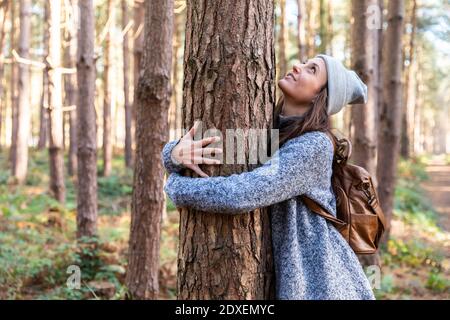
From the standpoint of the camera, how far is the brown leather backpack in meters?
2.67

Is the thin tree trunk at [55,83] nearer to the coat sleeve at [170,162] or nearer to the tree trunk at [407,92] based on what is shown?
the coat sleeve at [170,162]

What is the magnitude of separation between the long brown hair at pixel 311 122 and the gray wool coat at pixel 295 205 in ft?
Result: 0.17

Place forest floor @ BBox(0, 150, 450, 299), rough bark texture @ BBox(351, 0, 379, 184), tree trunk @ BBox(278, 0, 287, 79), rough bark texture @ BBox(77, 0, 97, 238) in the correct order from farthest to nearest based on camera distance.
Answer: tree trunk @ BBox(278, 0, 287, 79) < rough bark texture @ BBox(77, 0, 97, 238) < rough bark texture @ BBox(351, 0, 379, 184) < forest floor @ BBox(0, 150, 450, 299)

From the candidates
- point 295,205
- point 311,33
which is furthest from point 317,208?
point 311,33

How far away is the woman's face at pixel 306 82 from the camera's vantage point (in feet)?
8.87

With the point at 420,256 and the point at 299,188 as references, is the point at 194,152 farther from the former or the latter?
the point at 420,256

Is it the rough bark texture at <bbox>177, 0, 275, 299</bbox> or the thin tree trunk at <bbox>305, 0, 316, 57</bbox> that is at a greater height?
Answer: the thin tree trunk at <bbox>305, 0, 316, 57</bbox>

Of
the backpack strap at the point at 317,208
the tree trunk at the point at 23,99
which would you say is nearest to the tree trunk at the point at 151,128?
the backpack strap at the point at 317,208

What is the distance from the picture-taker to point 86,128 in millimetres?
8180

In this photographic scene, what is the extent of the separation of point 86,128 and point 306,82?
610cm

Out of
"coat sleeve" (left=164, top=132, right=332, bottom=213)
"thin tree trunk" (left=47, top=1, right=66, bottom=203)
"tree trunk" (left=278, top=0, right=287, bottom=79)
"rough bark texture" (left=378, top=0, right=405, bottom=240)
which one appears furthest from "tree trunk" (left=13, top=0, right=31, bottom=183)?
"coat sleeve" (left=164, top=132, right=332, bottom=213)

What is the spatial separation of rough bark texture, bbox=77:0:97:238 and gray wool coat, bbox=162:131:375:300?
580 cm

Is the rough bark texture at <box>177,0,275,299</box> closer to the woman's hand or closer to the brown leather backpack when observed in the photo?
the woman's hand
